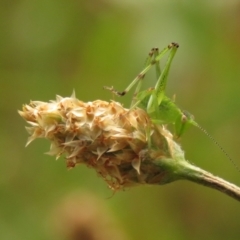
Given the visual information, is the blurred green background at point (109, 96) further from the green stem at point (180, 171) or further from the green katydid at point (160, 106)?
the green stem at point (180, 171)

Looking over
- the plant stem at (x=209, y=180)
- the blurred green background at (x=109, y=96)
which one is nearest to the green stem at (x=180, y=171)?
the plant stem at (x=209, y=180)

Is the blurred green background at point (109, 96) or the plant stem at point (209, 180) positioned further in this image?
the blurred green background at point (109, 96)

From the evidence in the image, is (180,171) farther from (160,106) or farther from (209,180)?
(160,106)

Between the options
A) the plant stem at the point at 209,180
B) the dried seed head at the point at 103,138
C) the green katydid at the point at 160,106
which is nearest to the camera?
the plant stem at the point at 209,180

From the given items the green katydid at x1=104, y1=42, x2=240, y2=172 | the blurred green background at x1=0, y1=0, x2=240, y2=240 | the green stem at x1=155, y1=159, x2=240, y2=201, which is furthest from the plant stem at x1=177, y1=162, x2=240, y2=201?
the blurred green background at x1=0, y1=0, x2=240, y2=240

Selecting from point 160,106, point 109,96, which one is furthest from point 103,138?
point 109,96

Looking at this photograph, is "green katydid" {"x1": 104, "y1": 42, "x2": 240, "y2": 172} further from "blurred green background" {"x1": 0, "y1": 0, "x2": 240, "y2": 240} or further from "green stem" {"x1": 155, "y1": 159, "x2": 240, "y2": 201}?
"blurred green background" {"x1": 0, "y1": 0, "x2": 240, "y2": 240}

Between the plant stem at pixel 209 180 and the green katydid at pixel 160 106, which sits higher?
the green katydid at pixel 160 106

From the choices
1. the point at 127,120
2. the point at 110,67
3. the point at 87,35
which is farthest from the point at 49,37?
the point at 127,120
